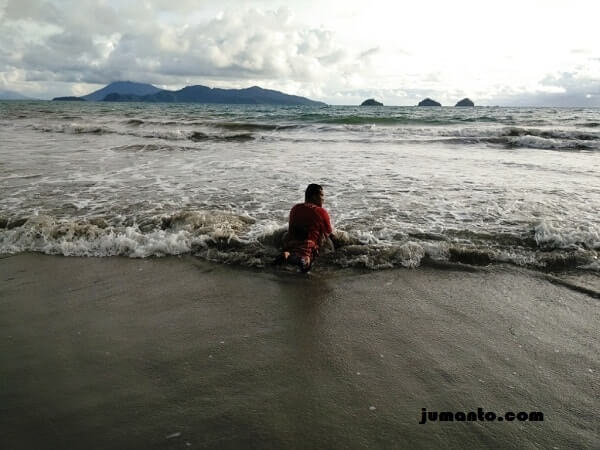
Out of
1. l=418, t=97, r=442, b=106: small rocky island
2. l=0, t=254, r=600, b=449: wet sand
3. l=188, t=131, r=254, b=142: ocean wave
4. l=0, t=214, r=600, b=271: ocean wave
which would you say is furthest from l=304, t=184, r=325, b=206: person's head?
l=418, t=97, r=442, b=106: small rocky island

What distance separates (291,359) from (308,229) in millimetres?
2185

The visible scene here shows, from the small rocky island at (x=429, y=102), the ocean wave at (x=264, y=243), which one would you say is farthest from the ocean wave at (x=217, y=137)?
the small rocky island at (x=429, y=102)

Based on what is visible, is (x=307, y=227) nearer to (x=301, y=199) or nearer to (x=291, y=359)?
(x=291, y=359)

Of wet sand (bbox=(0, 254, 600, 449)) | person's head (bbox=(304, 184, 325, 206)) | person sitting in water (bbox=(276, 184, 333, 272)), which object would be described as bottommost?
wet sand (bbox=(0, 254, 600, 449))

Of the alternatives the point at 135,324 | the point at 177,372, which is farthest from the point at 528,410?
the point at 135,324

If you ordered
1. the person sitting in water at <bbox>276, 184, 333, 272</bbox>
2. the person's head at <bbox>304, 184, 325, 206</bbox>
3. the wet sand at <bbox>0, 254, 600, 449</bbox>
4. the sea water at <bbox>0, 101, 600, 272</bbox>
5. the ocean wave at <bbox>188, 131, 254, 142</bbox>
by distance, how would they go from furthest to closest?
1. the ocean wave at <bbox>188, 131, 254, 142</bbox>
2. the sea water at <bbox>0, 101, 600, 272</bbox>
3. the person's head at <bbox>304, 184, 325, 206</bbox>
4. the person sitting in water at <bbox>276, 184, 333, 272</bbox>
5. the wet sand at <bbox>0, 254, 600, 449</bbox>

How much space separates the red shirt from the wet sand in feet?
1.57

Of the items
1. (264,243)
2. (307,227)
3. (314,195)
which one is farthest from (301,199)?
(307,227)

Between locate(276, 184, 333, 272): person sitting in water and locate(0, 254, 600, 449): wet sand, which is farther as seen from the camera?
locate(276, 184, 333, 272): person sitting in water

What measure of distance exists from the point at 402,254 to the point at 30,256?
15.8ft

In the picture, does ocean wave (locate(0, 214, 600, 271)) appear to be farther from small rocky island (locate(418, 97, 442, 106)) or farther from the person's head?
small rocky island (locate(418, 97, 442, 106))

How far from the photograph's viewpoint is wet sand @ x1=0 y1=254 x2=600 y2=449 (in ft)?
7.67

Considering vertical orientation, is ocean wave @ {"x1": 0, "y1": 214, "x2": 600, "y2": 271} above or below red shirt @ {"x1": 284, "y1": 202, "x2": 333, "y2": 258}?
below

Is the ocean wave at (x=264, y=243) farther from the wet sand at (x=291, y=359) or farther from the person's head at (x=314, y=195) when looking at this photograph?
the person's head at (x=314, y=195)
